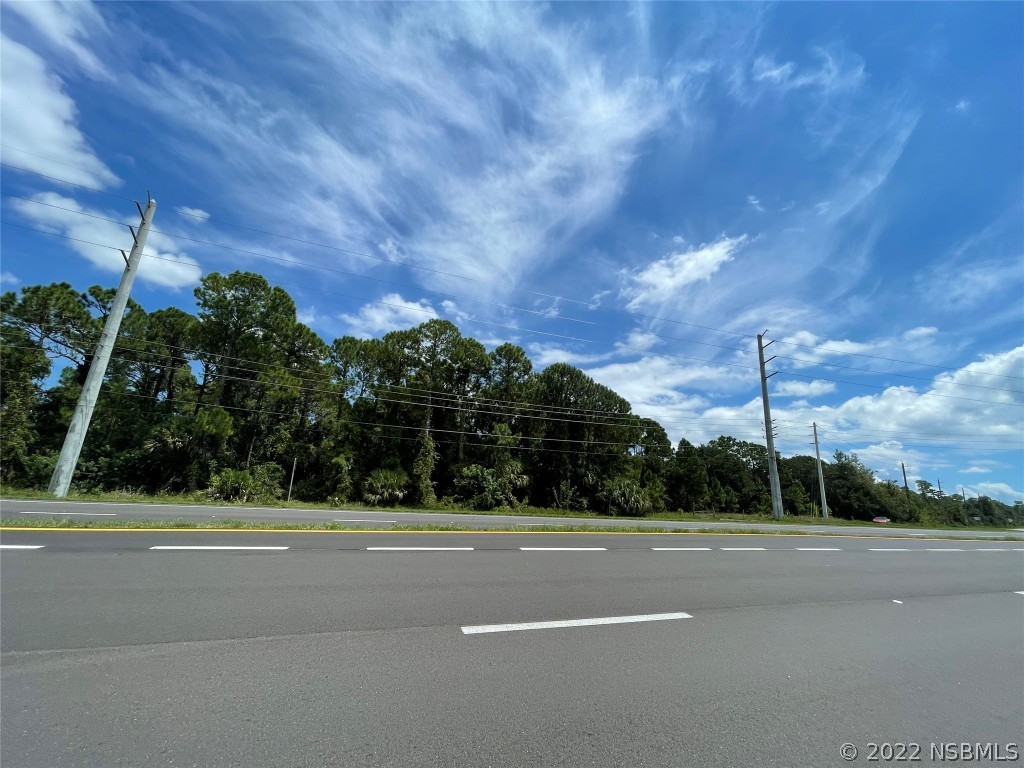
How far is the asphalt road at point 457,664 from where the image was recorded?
2.61 metres

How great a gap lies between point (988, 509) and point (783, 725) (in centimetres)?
13153

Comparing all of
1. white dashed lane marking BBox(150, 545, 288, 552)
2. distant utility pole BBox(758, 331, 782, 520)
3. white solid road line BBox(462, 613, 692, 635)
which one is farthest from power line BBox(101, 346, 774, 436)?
white solid road line BBox(462, 613, 692, 635)

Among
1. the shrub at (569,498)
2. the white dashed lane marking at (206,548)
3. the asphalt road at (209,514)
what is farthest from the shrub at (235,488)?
the shrub at (569,498)

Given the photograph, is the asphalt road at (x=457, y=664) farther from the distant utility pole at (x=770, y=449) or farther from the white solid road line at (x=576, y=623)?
the distant utility pole at (x=770, y=449)

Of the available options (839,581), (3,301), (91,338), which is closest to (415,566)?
(839,581)

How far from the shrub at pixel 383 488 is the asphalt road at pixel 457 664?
2236 cm

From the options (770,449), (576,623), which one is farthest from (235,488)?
(770,449)

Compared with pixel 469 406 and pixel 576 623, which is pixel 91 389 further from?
pixel 469 406

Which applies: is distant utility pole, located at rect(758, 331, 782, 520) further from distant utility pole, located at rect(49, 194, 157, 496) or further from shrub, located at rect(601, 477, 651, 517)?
distant utility pole, located at rect(49, 194, 157, 496)

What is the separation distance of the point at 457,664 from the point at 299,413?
32402mm

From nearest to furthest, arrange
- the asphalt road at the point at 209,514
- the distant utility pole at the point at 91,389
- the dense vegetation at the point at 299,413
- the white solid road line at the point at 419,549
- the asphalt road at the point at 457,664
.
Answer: the asphalt road at the point at 457,664 < the white solid road line at the point at 419,549 < the asphalt road at the point at 209,514 < the distant utility pole at the point at 91,389 < the dense vegetation at the point at 299,413

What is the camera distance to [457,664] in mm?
3611

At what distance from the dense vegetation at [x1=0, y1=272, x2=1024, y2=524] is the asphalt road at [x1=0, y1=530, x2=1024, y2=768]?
73.3 ft

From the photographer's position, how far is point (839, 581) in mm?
7914
